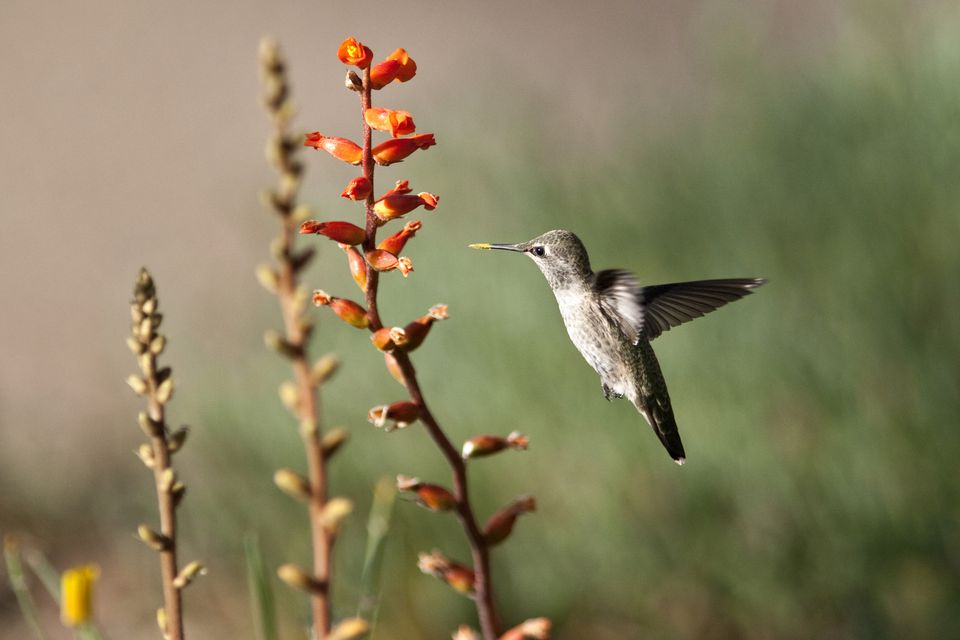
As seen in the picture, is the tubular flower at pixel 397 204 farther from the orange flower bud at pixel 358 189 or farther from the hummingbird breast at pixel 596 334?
the hummingbird breast at pixel 596 334

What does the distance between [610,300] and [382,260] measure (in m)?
0.75

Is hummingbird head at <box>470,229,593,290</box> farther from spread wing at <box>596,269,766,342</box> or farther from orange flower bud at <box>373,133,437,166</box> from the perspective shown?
orange flower bud at <box>373,133,437,166</box>


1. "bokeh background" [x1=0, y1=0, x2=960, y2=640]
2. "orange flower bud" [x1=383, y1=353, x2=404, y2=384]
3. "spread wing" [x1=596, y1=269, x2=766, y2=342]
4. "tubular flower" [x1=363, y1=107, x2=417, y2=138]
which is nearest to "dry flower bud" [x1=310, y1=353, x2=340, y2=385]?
"orange flower bud" [x1=383, y1=353, x2=404, y2=384]

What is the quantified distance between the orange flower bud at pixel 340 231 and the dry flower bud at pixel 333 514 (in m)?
0.28

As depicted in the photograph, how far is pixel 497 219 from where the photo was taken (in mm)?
5992

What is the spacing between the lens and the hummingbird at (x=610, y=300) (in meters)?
1.79

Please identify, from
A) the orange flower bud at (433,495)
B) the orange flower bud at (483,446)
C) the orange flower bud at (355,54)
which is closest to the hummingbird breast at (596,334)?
the orange flower bud at (483,446)

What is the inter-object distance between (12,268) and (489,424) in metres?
7.71

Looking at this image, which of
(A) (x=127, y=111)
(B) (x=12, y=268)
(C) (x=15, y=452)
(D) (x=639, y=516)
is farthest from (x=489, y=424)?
(A) (x=127, y=111)

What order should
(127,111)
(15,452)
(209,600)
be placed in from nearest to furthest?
1. (209,600)
2. (15,452)
3. (127,111)

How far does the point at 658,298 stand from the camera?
6.45ft

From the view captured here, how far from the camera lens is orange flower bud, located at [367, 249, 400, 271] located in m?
1.18

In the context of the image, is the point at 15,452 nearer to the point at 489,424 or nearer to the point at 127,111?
the point at 489,424

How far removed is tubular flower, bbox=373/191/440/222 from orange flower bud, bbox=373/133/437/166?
60mm
